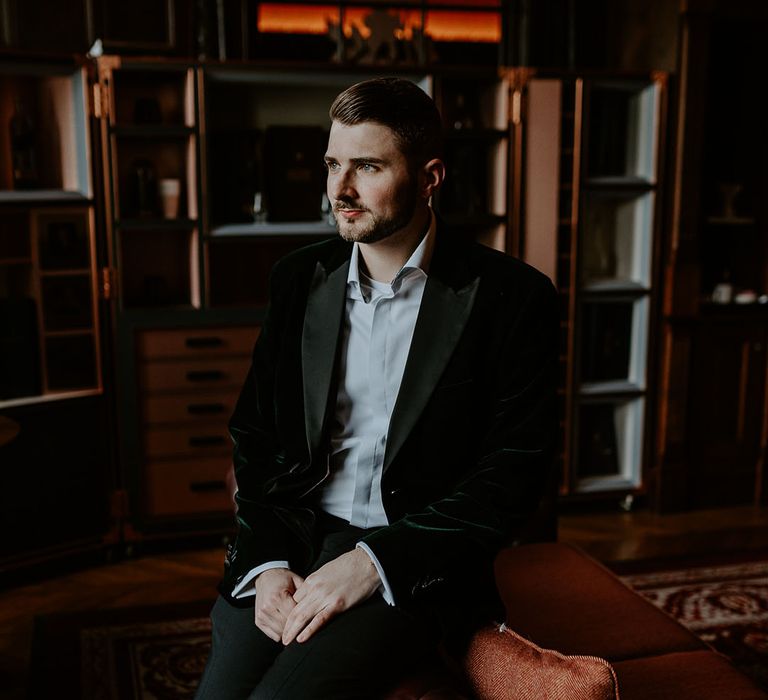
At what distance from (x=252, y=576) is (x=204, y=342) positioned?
76.1 inches

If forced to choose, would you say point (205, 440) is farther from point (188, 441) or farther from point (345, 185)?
point (345, 185)

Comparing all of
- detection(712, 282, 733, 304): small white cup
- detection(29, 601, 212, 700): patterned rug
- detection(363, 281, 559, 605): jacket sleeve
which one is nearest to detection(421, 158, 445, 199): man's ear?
detection(363, 281, 559, 605): jacket sleeve

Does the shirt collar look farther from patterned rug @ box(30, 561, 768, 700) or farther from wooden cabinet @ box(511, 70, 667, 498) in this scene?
wooden cabinet @ box(511, 70, 667, 498)

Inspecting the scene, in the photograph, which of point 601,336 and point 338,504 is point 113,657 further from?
point 601,336

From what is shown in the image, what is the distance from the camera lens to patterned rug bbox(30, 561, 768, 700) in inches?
95.0

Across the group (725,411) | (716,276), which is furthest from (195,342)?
(716,276)

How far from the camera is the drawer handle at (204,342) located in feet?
10.9

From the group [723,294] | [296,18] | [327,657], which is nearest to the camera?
[327,657]

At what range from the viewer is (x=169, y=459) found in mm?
3377

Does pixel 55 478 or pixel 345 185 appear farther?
pixel 55 478

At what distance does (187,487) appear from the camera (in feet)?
11.2

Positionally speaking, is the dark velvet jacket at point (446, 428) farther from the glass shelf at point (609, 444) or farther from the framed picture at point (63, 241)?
the glass shelf at point (609, 444)

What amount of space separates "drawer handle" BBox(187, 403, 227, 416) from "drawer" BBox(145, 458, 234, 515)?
0.19m

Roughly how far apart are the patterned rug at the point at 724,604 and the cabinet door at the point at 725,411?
27.9 inches
